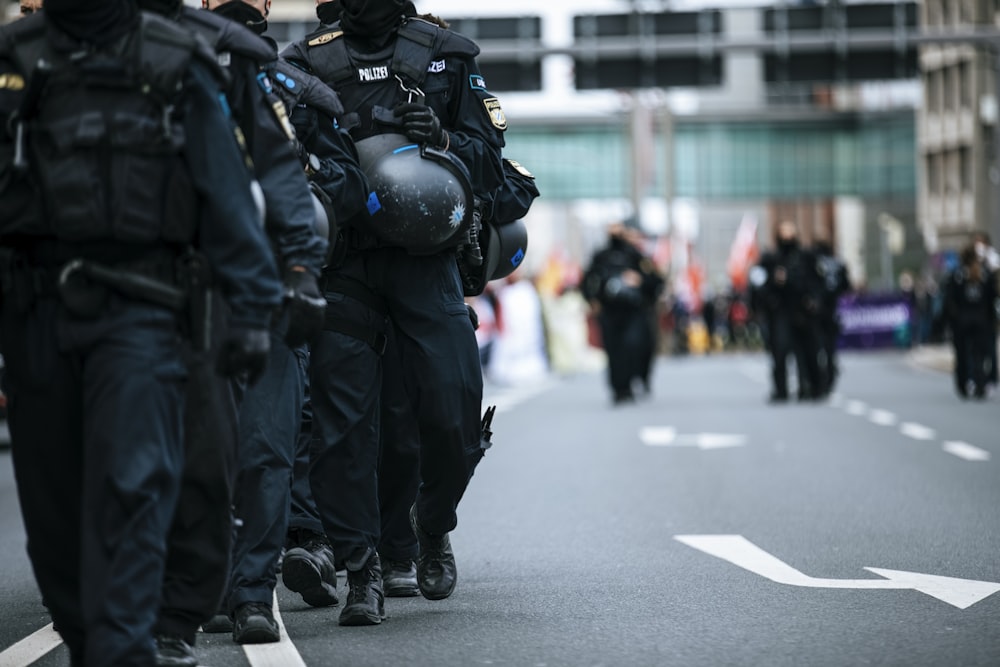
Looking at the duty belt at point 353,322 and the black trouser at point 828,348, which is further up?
the duty belt at point 353,322

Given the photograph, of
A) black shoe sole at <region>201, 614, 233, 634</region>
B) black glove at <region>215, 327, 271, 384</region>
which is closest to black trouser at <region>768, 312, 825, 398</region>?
black shoe sole at <region>201, 614, 233, 634</region>

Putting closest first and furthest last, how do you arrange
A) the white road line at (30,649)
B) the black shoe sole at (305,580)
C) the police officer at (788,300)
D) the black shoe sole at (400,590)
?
the white road line at (30,649) < the black shoe sole at (305,580) < the black shoe sole at (400,590) < the police officer at (788,300)

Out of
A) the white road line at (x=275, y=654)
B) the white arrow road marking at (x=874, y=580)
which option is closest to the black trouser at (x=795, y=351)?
the white arrow road marking at (x=874, y=580)

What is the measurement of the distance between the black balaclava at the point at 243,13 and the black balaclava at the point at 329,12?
2.95ft

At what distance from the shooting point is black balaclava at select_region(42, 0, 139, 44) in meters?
4.77

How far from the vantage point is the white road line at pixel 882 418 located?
19111mm

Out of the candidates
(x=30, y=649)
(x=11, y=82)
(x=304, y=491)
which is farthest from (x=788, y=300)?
(x=11, y=82)

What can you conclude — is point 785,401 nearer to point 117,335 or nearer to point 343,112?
point 343,112

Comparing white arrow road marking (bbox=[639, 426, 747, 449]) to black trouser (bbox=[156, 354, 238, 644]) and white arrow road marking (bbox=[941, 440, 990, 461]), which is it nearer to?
white arrow road marking (bbox=[941, 440, 990, 461])

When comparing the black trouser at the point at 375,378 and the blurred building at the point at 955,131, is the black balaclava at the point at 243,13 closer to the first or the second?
the black trouser at the point at 375,378

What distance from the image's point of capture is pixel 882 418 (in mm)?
19922

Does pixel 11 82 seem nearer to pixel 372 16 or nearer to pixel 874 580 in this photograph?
pixel 372 16

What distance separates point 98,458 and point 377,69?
258 centimetres

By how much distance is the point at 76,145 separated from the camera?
15.5 feet
